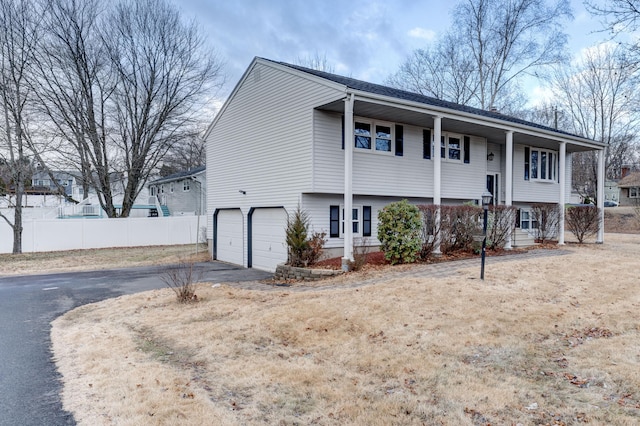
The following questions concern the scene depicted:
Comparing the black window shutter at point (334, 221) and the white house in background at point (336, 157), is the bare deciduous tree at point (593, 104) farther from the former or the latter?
the black window shutter at point (334, 221)

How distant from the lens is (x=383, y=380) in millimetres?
4383

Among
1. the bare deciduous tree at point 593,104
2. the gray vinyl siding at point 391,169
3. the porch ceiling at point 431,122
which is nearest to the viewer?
the porch ceiling at point 431,122

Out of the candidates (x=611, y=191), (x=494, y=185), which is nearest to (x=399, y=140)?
(x=494, y=185)

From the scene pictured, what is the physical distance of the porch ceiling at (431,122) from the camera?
12.0 m

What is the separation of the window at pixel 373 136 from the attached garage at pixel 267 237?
3.53 meters

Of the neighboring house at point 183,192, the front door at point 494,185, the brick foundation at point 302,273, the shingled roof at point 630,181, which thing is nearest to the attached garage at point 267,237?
the brick foundation at point 302,273

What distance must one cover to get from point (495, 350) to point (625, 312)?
11.2ft

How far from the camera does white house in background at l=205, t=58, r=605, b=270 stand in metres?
12.1

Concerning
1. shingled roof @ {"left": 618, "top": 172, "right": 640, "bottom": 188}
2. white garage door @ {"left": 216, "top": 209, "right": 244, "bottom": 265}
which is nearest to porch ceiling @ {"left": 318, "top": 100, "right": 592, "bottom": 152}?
white garage door @ {"left": 216, "top": 209, "right": 244, "bottom": 265}

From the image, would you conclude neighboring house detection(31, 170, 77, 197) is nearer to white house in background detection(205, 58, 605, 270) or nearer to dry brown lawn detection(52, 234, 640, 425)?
white house in background detection(205, 58, 605, 270)

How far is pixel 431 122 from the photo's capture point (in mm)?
14039

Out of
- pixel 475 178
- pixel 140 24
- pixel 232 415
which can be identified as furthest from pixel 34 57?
pixel 232 415

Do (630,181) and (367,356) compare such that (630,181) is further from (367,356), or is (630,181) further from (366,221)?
(367,356)

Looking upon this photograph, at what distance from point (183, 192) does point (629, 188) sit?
169 ft
